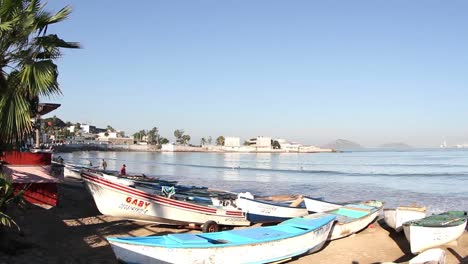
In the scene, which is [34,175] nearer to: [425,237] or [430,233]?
[425,237]

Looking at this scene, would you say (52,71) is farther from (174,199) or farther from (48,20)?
(174,199)

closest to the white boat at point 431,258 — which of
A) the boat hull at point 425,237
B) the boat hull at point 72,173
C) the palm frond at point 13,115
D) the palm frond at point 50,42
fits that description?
the boat hull at point 425,237

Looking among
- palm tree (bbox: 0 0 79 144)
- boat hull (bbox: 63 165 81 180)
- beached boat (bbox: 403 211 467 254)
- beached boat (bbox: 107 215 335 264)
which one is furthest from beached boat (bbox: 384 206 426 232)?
boat hull (bbox: 63 165 81 180)

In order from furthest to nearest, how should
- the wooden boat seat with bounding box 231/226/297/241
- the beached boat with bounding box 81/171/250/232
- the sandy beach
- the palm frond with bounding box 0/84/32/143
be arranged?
the beached boat with bounding box 81/171/250/232 → the wooden boat seat with bounding box 231/226/297/241 → the sandy beach → the palm frond with bounding box 0/84/32/143

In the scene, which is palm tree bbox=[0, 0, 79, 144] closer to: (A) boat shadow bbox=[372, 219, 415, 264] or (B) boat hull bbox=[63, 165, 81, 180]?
(A) boat shadow bbox=[372, 219, 415, 264]

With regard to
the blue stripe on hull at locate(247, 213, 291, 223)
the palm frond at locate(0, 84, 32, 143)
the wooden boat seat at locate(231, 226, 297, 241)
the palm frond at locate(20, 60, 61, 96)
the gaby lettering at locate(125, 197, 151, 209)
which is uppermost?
the palm frond at locate(20, 60, 61, 96)

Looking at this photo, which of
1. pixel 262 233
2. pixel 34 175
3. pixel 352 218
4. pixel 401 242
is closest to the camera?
pixel 262 233

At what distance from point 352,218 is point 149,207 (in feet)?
24.6

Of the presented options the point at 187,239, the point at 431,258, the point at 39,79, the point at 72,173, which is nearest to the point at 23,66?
the point at 39,79

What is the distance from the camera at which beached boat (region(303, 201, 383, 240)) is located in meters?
14.2

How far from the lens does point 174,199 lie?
15.1 meters

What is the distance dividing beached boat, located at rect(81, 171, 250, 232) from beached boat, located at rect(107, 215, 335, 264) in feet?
11.2

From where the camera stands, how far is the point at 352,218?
15180 mm

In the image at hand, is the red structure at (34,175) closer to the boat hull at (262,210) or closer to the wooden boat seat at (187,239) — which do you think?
the boat hull at (262,210)
